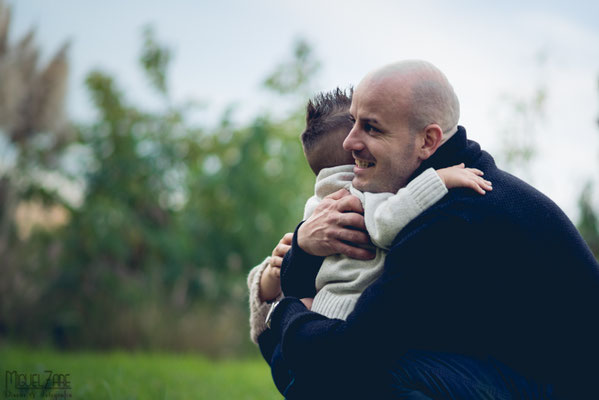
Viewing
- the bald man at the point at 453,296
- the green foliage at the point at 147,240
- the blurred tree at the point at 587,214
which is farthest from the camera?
the green foliage at the point at 147,240

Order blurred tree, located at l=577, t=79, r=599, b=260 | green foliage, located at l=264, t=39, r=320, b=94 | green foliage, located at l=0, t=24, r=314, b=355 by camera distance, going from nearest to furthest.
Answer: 1. blurred tree, located at l=577, t=79, r=599, b=260
2. green foliage, located at l=0, t=24, r=314, b=355
3. green foliage, located at l=264, t=39, r=320, b=94

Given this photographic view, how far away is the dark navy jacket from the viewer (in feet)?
6.57

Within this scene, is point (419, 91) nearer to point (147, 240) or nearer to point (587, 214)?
point (587, 214)

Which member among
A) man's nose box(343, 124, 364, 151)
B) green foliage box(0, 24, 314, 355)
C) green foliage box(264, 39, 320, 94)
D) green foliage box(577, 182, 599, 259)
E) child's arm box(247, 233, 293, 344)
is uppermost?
green foliage box(264, 39, 320, 94)

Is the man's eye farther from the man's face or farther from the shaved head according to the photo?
the shaved head

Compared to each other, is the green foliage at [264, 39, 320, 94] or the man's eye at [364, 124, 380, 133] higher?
the green foliage at [264, 39, 320, 94]

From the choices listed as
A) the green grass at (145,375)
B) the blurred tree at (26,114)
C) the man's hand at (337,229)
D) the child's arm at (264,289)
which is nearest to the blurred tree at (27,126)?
the blurred tree at (26,114)

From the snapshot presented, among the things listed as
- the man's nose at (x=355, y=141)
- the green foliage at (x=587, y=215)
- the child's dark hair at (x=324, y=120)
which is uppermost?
the green foliage at (x=587, y=215)

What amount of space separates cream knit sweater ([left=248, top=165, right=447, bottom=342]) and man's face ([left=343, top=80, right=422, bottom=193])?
2.9 inches

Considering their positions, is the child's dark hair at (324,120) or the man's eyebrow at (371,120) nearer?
the man's eyebrow at (371,120)

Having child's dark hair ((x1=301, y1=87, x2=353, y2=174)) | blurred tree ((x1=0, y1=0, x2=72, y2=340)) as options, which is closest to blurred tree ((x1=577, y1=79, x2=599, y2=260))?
child's dark hair ((x1=301, y1=87, x2=353, y2=174))

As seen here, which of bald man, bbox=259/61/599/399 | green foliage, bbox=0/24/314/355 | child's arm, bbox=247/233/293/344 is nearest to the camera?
bald man, bbox=259/61/599/399

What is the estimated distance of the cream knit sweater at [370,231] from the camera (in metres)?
2.04

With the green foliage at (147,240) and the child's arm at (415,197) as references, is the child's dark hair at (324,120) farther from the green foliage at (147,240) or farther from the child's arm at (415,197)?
the green foliage at (147,240)
